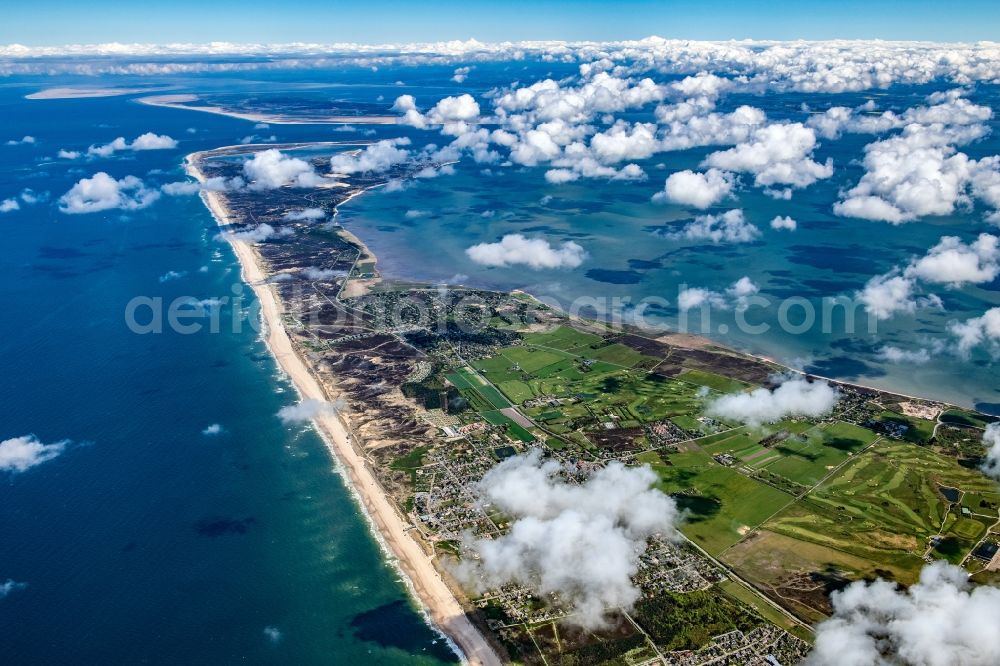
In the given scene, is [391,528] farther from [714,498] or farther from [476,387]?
[714,498]

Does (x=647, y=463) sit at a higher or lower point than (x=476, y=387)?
lower

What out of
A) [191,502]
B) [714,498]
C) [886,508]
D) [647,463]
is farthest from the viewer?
[647,463]

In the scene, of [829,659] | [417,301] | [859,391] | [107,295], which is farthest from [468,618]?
[107,295]

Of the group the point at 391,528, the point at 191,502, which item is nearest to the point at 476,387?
the point at 391,528

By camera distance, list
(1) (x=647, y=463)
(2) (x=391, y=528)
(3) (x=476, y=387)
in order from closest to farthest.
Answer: (2) (x=391, y=528)
(1) (x=647, y=463)
(3) (x=476, y=387)

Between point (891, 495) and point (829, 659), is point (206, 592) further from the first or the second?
point (891, 495)

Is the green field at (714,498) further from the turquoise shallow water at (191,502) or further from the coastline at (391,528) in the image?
the turquoise shallow water at (191,502)
